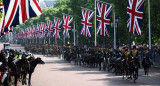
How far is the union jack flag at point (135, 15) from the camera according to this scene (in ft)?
102

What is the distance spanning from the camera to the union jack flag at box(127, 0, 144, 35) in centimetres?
3114

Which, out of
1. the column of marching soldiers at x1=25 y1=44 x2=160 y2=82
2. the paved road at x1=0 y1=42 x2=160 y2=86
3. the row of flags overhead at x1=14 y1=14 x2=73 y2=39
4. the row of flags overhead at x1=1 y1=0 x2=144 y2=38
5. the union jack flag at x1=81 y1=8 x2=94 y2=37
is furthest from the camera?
the row of flags overhead at x1=14 y1=14 x2=73 y2=39

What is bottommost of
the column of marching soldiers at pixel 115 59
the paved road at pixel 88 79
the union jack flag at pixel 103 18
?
the paved road at pixel 88 79

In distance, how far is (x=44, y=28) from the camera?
245ft

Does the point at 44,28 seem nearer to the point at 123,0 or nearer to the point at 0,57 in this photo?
the point at 123,0

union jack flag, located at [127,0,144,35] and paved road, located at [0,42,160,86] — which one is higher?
union jack flag, located at [127,0,144,35]

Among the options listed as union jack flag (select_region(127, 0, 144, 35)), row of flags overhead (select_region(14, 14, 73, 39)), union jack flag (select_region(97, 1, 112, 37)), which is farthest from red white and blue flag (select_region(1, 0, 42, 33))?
row of flags overhead (select_region(14, 14, 73, 39))

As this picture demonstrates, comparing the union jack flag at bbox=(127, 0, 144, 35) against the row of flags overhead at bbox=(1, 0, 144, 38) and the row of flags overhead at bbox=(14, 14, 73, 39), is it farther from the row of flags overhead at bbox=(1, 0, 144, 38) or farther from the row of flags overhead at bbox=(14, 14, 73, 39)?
the row of flags overhead at bbox=(14, 14, 73, 39)

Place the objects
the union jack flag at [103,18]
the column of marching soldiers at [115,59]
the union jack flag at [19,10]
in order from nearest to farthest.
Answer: the union jack flag at [19,10]
the column of marching soldiers at [115,59]
the union jack flag at [103,18]

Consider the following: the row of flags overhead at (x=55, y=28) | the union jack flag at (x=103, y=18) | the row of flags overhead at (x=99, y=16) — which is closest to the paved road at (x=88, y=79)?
the row of flags overhead at (x=99, y=16)

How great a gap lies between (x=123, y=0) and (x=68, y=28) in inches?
360

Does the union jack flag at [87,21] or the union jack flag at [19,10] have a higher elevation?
the union jack flag at [87,21]

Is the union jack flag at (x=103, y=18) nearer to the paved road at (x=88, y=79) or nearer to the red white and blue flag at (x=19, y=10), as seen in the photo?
the paved road at (x=88, y=79)

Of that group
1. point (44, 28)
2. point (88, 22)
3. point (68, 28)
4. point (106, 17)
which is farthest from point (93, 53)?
point (44, 28)
